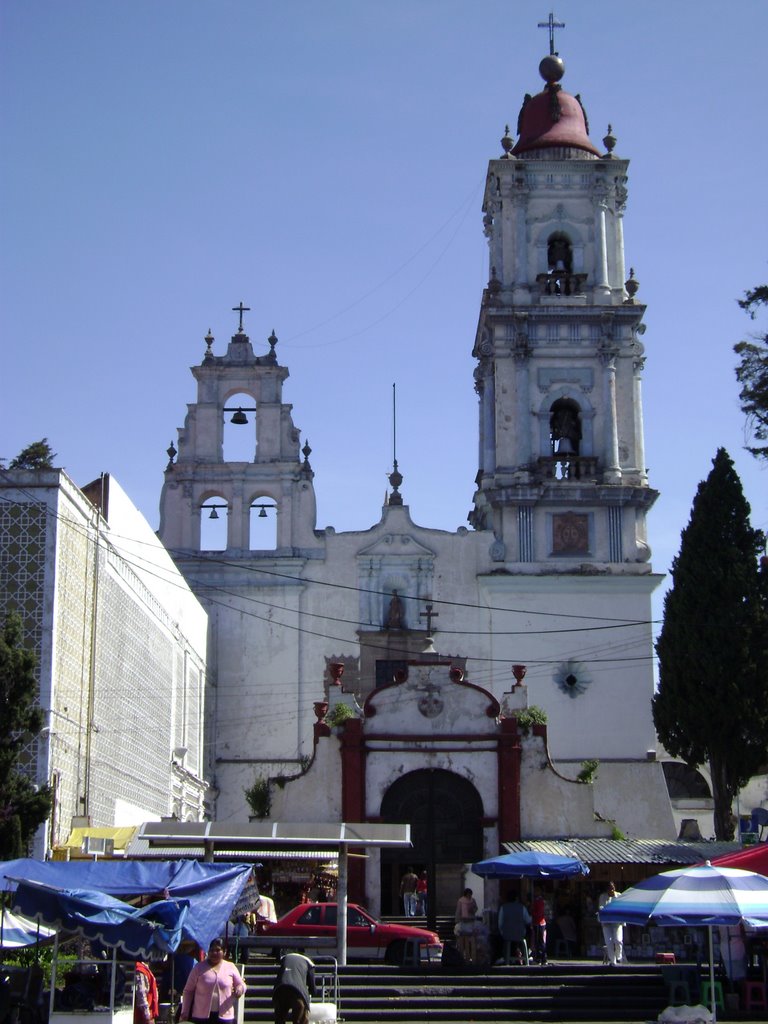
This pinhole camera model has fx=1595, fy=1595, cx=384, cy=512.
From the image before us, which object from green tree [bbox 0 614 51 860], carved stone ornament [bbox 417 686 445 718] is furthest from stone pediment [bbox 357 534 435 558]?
green tree [bbox 0 614 51 860]

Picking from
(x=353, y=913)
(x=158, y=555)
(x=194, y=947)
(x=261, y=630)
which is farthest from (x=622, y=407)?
(x=194, y=947)

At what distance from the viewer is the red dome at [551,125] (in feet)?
163

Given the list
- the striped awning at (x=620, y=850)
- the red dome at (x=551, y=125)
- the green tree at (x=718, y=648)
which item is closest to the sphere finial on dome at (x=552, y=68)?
the red dome at (x=551, y=125)

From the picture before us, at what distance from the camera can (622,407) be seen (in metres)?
47.8

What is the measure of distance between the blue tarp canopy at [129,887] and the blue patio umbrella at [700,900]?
4873mm

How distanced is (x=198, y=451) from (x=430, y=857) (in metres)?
18.8

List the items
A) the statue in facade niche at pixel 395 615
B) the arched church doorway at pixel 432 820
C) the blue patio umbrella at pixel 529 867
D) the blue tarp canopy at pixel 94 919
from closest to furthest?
1. the blue tarp canopy at pixel 94 919
2. the blue patio umbrella at pixel 529 867
3. the arched church doorway at pixel 432 820
4. the statue in facade niche at pixel 395 615

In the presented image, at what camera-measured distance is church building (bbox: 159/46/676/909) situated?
4578 centimetres

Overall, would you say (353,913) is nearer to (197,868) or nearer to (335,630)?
(197,868)

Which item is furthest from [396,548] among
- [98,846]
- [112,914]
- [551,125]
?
[112,914]

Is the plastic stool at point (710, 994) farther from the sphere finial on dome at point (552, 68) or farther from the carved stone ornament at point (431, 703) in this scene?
the sphere finial on dome at point (552, 68)

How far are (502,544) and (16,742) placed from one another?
81.1ft

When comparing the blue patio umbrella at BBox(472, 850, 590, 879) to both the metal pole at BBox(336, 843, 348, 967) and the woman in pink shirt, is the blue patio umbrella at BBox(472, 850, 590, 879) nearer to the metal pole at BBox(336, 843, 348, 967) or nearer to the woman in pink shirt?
the metal pole at BBox(336, 843, 348, 967)

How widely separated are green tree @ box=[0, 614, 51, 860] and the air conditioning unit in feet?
9.59
